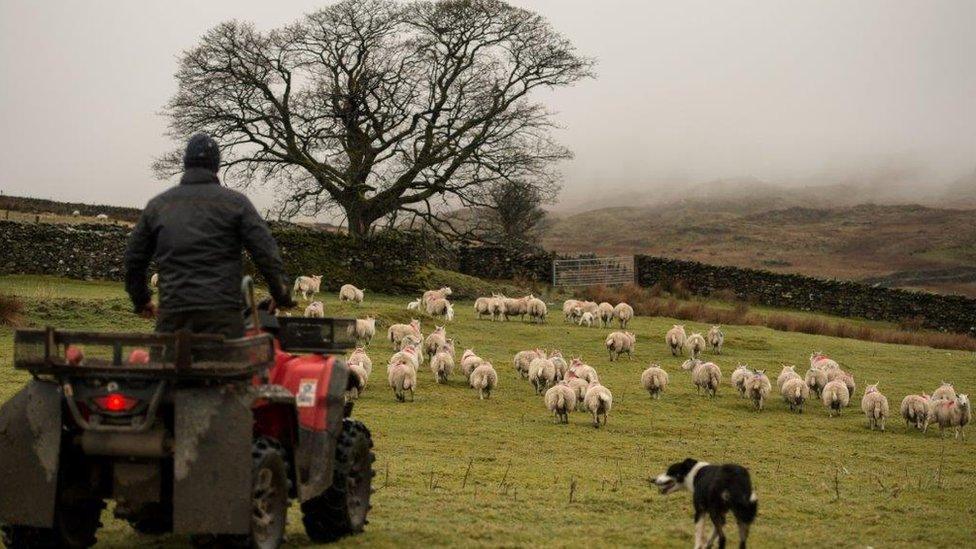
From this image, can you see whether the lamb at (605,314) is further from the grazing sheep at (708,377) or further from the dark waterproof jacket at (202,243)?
the dark waterproof jacket at (202,243)

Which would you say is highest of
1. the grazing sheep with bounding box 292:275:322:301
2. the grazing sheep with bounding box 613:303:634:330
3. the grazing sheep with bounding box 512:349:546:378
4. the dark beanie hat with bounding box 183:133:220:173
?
the dark beanie hat with bounding box 183:133:220:173

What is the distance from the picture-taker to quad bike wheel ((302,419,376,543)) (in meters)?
8.63

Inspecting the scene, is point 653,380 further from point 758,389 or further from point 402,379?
point 402,379

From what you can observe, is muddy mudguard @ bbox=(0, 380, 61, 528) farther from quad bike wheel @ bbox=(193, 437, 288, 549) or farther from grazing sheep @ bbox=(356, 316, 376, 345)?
grazing sheep @ bbox=(356, 316, 376, 345)

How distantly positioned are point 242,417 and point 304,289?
31693 mm

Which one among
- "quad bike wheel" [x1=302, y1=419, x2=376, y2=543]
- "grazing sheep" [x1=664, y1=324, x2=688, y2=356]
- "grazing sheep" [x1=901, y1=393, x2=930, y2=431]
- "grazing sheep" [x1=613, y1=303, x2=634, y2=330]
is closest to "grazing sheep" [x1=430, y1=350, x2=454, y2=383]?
"grazing sheep" [x1=901, y1=393, x2=930, y2=431]

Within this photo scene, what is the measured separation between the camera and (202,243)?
24.0 ft

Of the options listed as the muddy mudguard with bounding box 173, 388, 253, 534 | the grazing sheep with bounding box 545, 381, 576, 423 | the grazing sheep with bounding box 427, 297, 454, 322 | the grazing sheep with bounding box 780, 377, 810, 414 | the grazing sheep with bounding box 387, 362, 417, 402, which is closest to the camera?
the muddy mudguard with bounding box 173, 388, 253, 534

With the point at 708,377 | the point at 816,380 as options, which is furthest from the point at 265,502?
the point at 816,380

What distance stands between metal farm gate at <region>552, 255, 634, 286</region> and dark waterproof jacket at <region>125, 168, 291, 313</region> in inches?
1845

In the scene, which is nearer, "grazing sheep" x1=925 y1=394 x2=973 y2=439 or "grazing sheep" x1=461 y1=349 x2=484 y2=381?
"grazing sheep" x1=925 y1=394 x2=973 y2=439

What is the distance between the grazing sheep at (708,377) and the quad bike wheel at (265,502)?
1625cm

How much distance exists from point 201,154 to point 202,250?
71 cm

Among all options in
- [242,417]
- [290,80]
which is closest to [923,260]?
[290,80]
